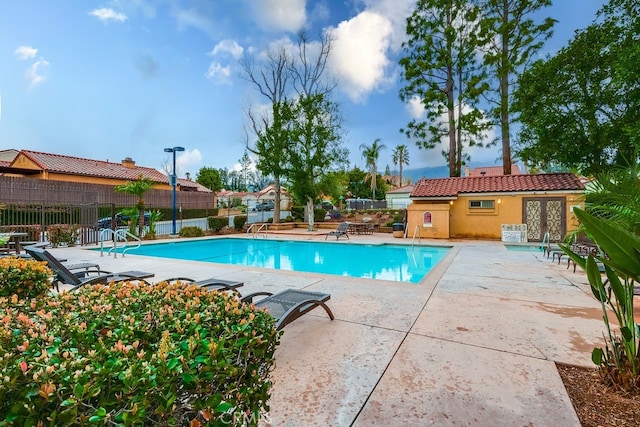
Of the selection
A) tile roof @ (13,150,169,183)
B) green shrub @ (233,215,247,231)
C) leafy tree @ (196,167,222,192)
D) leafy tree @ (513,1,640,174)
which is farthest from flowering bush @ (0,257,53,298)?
leafy tree @ (196,167,222,192)

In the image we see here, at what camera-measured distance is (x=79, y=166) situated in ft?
90.0

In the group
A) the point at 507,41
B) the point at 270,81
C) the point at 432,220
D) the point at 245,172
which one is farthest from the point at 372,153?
the point at 432,220

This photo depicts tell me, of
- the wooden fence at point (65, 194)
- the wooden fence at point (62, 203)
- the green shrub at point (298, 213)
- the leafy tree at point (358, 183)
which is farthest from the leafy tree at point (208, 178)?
the green shrub at point (298, 213)

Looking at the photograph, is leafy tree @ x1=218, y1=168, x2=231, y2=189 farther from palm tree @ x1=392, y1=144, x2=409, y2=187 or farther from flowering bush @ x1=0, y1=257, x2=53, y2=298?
flowering bush @ x1=0, y1=257, x2=53, y2=298

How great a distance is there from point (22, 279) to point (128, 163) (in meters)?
35.7

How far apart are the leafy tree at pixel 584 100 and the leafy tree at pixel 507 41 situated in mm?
2720

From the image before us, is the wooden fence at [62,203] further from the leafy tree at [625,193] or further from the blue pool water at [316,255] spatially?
the leafy tree at [625,193]

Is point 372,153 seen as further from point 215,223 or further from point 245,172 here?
point 215,223

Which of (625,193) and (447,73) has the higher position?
(447,73)

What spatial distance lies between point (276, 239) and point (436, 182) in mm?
9964

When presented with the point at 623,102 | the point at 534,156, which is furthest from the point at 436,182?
the point at 623,102

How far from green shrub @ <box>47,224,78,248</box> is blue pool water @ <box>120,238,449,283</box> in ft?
8.64

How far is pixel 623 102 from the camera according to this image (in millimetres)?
14562

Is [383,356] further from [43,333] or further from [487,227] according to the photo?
[487,227]
